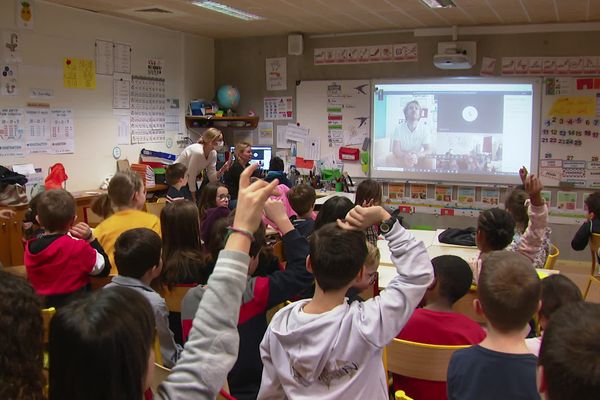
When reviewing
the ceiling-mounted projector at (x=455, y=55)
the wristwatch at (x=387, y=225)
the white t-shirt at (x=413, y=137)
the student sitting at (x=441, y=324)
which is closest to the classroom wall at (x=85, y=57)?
the white t-shirt at (x=413, y=137)

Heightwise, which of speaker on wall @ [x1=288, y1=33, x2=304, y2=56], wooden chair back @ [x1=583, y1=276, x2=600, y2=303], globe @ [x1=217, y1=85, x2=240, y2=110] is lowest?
wooden chair back @ [x1=583, y1=276, x2=600, y2=303]

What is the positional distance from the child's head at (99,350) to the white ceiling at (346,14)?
4691mm

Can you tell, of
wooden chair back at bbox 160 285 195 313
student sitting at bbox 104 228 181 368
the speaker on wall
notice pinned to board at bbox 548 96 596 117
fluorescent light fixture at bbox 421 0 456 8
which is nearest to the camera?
student sitting at bbox 104 228 181 368

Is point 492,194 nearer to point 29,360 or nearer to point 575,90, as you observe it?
point 575,90

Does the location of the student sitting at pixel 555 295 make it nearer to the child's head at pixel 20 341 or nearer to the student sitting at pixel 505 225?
the student sitting at pixel 505 225

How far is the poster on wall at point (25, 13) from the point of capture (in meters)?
5.09

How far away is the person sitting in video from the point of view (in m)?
6.80

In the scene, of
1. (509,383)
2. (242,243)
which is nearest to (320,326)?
(509,383)

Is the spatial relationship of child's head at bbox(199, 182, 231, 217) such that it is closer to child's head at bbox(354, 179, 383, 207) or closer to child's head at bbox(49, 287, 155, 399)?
child's head at bbox(354, 179, 383, 207)

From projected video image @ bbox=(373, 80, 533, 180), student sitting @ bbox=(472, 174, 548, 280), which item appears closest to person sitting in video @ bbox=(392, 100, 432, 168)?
projected video image @ bbox=(373, 80, 533, 180)

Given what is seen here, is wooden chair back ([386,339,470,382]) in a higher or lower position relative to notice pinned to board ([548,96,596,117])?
lower

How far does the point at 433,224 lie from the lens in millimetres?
6996

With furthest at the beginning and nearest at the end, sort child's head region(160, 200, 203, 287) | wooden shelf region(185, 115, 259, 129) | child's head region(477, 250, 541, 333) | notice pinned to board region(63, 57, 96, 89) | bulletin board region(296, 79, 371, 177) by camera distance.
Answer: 1. wooden shelf region(185, 115, 259, 129)
2. bulletin board region(296, 79, 371, 177)
3. notice pinned to board region(63, 57, 96, 89)
4. child's head region(160, 200, 203, 287)
5. child's head region(477, 250, 541, 333)

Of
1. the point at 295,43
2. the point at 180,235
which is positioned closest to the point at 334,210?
the point at 180,235
